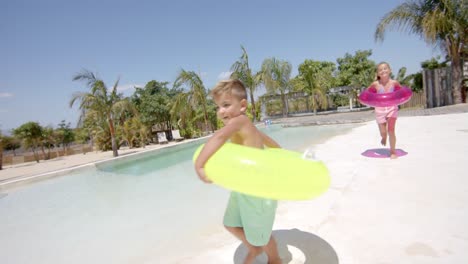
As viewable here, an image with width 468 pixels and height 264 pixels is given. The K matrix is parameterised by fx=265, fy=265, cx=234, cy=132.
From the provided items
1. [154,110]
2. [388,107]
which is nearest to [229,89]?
[388,107]

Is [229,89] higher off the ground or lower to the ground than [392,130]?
higher

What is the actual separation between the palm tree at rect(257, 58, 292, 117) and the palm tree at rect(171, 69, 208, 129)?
7.30m

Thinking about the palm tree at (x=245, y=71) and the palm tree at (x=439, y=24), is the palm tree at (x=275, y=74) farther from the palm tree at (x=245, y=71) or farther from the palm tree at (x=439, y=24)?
the palm tree at (x=439, y=24)

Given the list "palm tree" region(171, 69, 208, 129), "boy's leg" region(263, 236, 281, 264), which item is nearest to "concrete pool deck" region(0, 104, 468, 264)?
"boy's leg" region(263, 236, 281, 264)

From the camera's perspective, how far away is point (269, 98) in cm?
2586

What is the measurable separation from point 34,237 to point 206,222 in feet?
8.89

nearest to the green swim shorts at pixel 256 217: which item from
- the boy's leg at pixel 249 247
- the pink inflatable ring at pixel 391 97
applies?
the boy's leg at pixel 249 247

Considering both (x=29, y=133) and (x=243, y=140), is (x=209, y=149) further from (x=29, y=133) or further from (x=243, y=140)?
(x=29, y=133)

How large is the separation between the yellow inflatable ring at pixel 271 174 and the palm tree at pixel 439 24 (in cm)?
1517

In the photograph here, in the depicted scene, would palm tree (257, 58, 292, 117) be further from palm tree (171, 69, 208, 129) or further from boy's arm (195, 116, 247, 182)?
boy's arm (195, 116, 247, 182)

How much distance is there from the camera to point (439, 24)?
12594 millimetres

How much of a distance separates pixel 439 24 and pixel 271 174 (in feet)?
51.6

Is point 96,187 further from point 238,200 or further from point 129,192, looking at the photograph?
point 238,200

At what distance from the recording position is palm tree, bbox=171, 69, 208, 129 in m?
16.3
